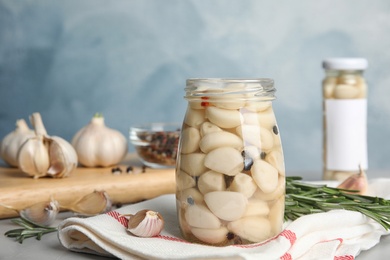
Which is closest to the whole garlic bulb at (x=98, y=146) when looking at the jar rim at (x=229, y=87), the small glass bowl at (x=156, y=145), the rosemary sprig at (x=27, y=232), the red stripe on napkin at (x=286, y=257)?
the small glass bowl at (x=156, y=145)

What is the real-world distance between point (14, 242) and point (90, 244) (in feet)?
0.63

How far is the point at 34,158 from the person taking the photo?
1.47 metres

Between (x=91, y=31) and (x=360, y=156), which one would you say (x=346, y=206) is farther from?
(x=91, y=31)

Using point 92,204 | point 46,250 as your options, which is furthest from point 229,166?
point 92,204

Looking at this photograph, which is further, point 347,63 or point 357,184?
point 347,63

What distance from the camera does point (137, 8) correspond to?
8.13ft

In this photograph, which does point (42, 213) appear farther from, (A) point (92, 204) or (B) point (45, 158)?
(B) point (45, 158)

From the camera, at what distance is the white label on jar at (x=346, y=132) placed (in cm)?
154

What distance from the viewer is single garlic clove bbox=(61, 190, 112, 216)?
4.18 ft

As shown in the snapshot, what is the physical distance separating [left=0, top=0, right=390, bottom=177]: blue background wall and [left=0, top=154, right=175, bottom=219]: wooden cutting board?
0.95 metres

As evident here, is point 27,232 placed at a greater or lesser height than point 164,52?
lesser

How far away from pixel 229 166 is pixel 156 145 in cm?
74

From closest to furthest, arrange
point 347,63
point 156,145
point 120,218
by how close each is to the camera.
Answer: point 120,218
point 347,63
point 156,145

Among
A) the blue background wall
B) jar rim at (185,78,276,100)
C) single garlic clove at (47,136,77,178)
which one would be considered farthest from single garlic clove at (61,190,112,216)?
the blue background wall
